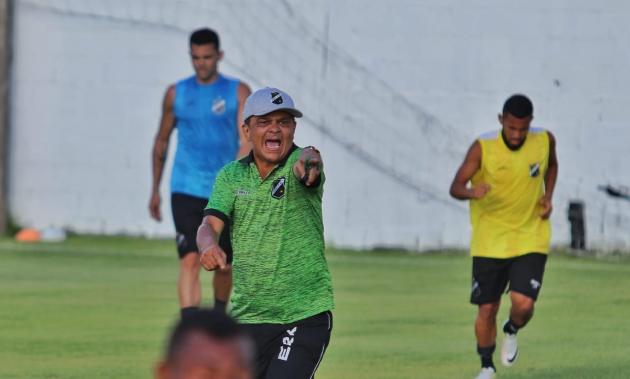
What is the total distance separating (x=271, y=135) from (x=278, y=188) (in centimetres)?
24

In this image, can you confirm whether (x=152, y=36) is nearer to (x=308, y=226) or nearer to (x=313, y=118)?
(x=313, y=118)

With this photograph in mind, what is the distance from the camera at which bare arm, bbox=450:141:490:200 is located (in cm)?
1089

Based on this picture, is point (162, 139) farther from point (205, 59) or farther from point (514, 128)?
point (514, 128)

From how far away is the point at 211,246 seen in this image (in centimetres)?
681

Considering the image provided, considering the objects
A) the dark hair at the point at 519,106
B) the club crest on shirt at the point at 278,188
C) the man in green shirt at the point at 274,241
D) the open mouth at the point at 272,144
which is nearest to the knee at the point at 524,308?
the dark hair at the point at 519,106

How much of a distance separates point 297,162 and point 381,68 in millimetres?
12928

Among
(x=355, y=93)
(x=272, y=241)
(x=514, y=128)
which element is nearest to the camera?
(x=272, y=241)

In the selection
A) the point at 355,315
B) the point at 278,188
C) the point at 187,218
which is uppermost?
the point at 278,188

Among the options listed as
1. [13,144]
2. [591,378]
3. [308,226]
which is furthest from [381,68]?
[308,226]

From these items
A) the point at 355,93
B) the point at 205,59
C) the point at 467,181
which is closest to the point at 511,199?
the point at 467,181

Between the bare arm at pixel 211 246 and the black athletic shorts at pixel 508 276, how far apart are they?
4.10 m

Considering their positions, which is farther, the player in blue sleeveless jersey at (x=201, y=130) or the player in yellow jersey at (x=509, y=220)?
the player in blue sleeveless jersey at (x=201, y=130)

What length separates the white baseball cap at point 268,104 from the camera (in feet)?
23.9

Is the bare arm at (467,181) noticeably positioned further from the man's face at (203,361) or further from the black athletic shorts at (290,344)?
the man's face at (203,361)
